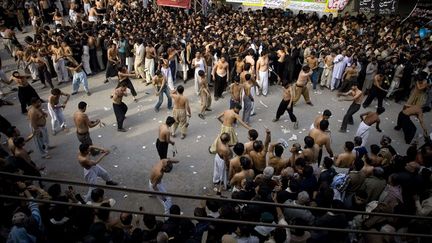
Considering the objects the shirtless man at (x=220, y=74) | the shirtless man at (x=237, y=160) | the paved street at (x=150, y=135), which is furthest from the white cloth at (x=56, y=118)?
the shirtless man at (x=237, y=160)

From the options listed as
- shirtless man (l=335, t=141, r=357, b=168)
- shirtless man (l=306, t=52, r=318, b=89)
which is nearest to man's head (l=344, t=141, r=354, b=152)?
shirtless man (l=335, t=141, r=357, b=168)

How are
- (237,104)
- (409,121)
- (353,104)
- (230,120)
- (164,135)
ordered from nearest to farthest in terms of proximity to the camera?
(164,135) < (230,120) < (409,121) < (237,104) < (353,104)

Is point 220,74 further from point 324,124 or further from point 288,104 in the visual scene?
point 324,124

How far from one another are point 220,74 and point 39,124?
4.81m

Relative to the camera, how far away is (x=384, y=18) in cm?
1426

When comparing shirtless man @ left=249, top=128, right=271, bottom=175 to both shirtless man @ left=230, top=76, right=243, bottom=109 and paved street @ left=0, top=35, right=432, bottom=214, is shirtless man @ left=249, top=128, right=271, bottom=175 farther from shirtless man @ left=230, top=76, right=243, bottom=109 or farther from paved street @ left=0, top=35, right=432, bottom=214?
shirtless man @ left=230, top=76, right=243, bottom=109

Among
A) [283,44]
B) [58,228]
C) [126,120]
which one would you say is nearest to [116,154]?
[126,120]

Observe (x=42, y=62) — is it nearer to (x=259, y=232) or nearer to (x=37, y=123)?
(x=37, y=123)

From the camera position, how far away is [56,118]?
8.67 m

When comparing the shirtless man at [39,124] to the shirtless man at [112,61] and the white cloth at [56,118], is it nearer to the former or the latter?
the white cloth at [56,118]

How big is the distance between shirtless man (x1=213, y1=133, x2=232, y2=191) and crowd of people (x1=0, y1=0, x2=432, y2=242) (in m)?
0.03

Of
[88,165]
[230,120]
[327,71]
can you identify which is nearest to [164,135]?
[230,120]

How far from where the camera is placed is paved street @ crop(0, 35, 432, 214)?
25.0ft

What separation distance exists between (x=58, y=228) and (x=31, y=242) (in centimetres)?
36
